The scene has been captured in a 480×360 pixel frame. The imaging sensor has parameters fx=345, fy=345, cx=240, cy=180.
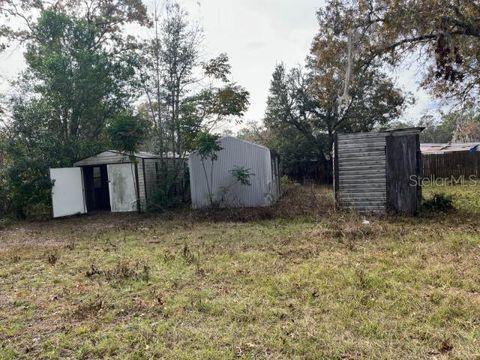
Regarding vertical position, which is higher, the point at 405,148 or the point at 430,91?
the point at 430,91

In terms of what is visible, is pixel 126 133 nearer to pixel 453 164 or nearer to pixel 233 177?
pixel 233 177

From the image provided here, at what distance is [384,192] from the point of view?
8445mm

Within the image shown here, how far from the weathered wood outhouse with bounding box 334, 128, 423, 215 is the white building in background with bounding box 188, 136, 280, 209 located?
9.26ft

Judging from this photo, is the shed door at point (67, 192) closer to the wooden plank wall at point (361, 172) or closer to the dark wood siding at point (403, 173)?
the wooden plank wall at point (361, 172)

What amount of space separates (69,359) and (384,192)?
7603mm

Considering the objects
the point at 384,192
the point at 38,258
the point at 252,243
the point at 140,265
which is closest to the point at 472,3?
the point at 384,192

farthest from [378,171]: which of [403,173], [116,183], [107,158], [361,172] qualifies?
[107,158]

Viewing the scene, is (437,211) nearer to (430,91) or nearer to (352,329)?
(430,91)

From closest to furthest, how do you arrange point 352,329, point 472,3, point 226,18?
point 352,329
point 472,3
point 226,18

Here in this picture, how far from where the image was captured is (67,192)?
37.7ft

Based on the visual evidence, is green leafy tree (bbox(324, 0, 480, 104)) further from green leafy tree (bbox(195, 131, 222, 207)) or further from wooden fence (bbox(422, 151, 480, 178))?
wooden fence (bbox(422, 151, 480, 178))

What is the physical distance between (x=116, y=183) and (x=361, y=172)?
8.01m

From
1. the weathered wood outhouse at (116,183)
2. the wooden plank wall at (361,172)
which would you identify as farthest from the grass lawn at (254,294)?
the weathered wood outhouse at (116,183)

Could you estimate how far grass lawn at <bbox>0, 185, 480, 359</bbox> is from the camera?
2814mm
